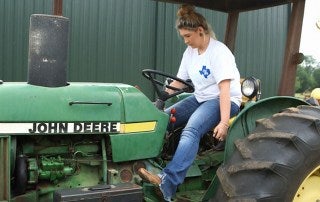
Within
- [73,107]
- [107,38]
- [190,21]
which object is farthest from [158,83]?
[107,38]

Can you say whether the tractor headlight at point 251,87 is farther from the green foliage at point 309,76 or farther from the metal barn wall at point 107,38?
the green foliage at point 309,76

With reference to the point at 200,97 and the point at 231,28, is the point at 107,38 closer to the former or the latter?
the point at 231,28

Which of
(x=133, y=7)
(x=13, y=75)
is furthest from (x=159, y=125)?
A: (x=133, y=7)

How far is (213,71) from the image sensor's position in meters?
4.02

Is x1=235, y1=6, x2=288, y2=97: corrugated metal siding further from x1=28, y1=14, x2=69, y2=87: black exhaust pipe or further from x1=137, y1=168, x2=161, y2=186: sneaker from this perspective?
x1=28, y1=14, x2=69, y2=87: black exhaust pipe

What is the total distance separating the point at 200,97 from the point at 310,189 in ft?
4.03

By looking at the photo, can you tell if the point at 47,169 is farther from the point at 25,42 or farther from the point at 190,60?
the point at 25,42

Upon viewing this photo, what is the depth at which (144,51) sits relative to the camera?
11.8 meters

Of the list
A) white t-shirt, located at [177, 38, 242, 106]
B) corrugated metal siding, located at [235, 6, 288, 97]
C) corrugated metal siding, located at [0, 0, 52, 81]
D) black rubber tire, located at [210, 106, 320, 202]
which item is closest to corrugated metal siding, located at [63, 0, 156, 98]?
corrugated metal siding, located at [0, 0, 52, 81]

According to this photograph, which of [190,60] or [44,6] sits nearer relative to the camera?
[190,60]

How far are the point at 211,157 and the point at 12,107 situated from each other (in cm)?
183

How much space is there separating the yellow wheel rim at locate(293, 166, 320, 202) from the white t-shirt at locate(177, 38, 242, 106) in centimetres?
94

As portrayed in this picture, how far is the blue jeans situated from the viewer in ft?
12.2

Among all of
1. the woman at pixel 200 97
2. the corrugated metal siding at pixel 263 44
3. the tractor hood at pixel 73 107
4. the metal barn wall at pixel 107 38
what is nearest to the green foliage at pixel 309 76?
the corrugated metal siding at pixel 263 44
